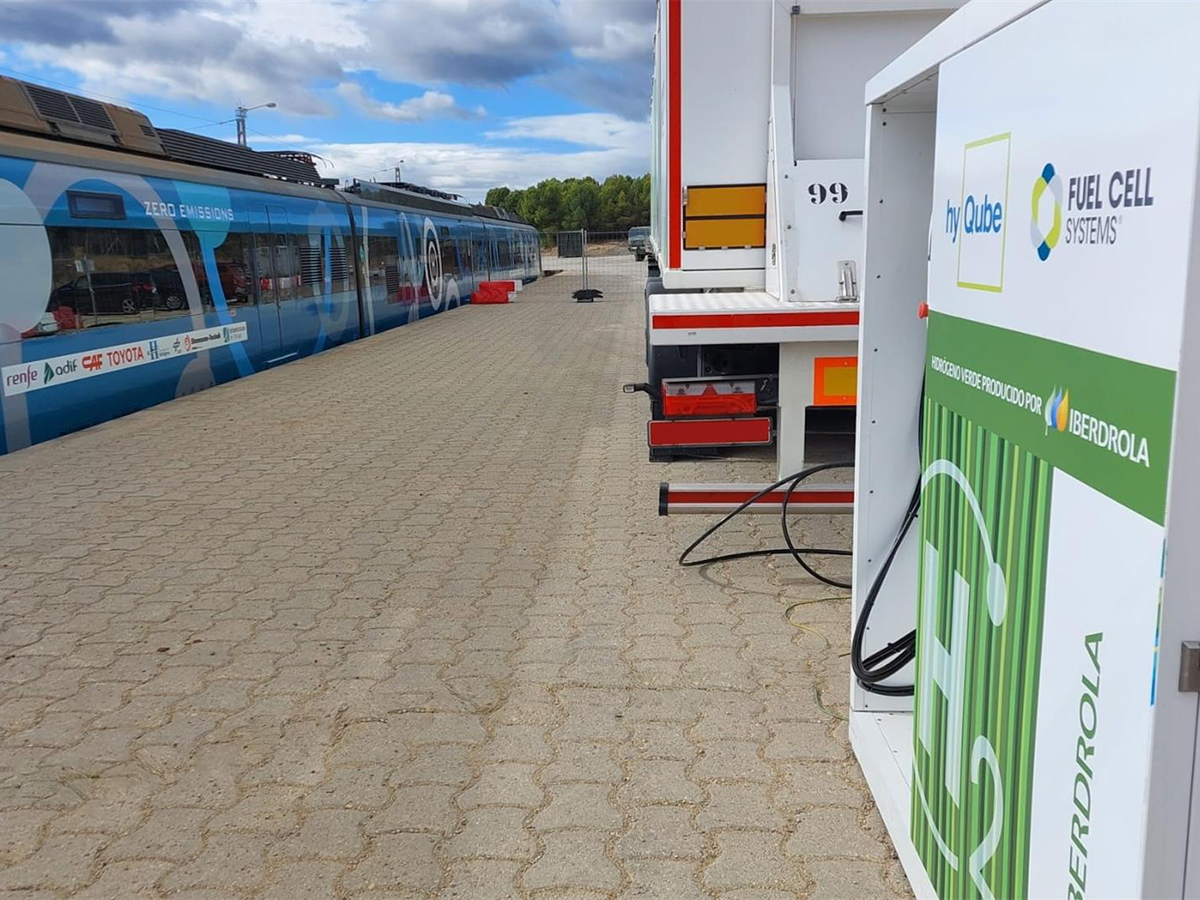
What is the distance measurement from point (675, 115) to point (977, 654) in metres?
4.33

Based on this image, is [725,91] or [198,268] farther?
[198,268]

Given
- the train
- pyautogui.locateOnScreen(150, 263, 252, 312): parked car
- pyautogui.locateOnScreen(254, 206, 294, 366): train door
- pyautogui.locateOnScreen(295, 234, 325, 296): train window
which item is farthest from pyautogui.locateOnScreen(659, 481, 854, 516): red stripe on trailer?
pyautogui.locateOnScreen(295, 234, 325, 296): train window

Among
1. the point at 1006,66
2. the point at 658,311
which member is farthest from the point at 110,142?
the point at 1006,66

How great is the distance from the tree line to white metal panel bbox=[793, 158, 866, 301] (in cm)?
8626

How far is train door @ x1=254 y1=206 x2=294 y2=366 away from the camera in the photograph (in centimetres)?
1178

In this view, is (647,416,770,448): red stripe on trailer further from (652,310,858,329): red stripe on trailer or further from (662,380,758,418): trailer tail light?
(652,310,858,329): red stripe on trailer

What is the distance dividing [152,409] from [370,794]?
770cm

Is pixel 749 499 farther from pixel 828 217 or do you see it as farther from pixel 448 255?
pixel 448 255

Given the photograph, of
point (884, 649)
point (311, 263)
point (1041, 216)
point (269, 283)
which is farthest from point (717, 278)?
point (311, 263)

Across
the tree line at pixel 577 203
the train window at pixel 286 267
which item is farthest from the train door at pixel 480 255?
the tree line at pixel 577 203

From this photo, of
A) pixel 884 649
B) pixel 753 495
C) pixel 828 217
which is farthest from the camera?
pixel 828 217

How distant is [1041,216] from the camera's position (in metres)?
1.59

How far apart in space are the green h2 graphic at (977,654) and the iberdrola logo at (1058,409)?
0.08 meters

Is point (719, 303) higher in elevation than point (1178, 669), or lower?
higher
